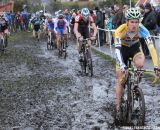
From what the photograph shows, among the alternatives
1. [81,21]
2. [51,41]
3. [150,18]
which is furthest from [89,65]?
[51,41]

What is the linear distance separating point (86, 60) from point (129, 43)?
240 inches

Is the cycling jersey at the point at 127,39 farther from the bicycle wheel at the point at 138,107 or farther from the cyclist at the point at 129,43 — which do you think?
the bicycle wheel at the point at 138,107

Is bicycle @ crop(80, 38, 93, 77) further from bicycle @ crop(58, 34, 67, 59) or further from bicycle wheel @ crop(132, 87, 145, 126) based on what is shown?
bicycle wheel @ crop(132, 87, 145, 126)

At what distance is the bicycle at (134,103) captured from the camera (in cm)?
704

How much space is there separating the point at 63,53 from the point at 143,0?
1151cm

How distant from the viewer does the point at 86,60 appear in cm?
1416

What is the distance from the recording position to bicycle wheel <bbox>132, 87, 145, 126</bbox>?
6.98 metres

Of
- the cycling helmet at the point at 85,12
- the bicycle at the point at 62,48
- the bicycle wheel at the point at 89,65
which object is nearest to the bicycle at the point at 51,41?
the bicycle at the point at 62,48

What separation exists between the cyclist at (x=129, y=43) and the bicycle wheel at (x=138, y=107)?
44 cm

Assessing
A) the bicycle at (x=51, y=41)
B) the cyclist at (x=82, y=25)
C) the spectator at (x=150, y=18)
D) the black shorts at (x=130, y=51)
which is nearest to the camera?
the black shorts at (x=130, y=51)

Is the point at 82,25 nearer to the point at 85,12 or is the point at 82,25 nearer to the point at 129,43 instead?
the point at 85,12

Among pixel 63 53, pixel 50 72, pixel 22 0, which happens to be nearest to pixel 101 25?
pixel 63 53

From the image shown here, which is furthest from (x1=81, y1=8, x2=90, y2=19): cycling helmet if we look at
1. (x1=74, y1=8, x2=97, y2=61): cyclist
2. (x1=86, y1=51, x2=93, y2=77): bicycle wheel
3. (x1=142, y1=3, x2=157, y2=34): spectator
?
(x1=142, y1=3, x2=157, y2=34): spectator

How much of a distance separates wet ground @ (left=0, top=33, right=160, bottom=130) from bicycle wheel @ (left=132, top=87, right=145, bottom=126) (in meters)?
0.51
